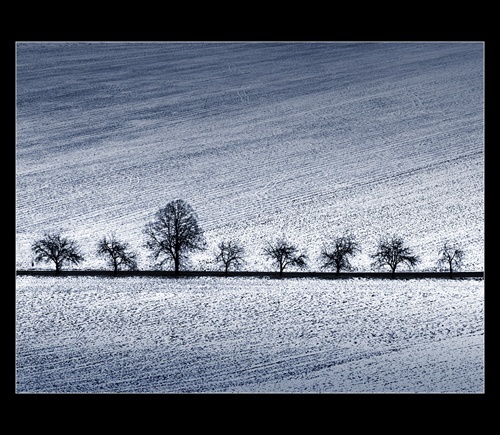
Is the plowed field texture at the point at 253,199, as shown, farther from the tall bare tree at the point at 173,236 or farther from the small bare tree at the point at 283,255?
the tall bare tree at the point at 173,236

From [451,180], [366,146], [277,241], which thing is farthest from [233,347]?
[366,146]

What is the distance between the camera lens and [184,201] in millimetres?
27078

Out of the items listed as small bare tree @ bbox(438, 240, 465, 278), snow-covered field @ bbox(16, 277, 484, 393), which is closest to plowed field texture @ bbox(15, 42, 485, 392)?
snow-covered field @ bbox(16, 277, 484, 393)

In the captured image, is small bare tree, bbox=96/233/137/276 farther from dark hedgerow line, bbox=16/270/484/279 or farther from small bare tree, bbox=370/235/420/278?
small bare tree, bbox=370/235/420/278

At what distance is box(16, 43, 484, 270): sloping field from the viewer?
2536cm

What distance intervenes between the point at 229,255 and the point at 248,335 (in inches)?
216

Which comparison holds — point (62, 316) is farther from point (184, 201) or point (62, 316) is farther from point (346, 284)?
point (184, 201)

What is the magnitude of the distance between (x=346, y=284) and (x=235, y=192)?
33.2ft

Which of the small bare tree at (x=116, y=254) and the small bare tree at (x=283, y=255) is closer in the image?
the small bare tree at (x=283, y=255)

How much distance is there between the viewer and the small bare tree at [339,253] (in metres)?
21.2

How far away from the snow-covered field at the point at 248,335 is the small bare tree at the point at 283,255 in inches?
44.6

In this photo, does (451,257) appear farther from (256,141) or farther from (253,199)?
(256,141)

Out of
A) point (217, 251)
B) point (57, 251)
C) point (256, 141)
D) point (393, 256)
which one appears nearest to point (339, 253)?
point (393, 256)

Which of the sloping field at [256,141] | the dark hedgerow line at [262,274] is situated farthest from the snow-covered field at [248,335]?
the sloping field at [256,141]
